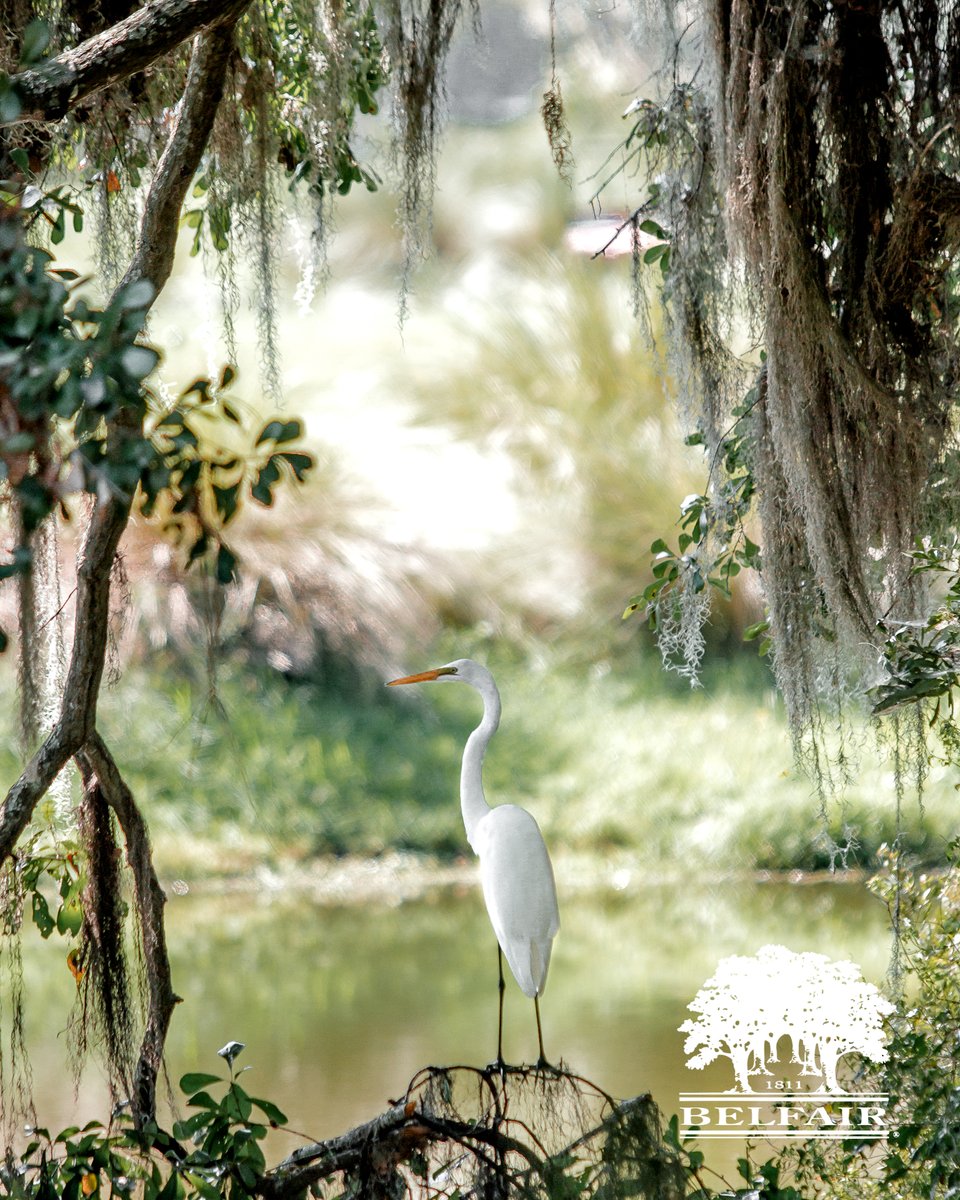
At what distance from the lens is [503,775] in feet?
15.2

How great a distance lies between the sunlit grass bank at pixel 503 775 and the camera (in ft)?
14.0

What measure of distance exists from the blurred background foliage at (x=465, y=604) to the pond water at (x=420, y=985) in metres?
0.35

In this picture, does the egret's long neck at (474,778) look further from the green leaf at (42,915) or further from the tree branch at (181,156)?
the tree branch at (181,156)

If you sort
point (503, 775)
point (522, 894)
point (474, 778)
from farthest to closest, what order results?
1. point (503, 775)
2. point (474, 778)
3. point (522, 894)

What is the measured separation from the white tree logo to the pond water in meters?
0.06

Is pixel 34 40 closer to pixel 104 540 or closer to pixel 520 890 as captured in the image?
pixel 104 540

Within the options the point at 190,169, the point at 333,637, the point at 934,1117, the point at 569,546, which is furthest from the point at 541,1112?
the point at 569,546

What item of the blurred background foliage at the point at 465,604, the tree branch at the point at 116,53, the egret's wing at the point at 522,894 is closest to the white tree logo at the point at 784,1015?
the egret's wing at the point at 522,894

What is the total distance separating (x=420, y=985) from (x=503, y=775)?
1.41 meters

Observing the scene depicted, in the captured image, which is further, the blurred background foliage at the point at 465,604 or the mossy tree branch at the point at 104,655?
the blurred background foliage at the point at 465,604

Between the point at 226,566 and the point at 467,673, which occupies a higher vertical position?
the point at 467,673

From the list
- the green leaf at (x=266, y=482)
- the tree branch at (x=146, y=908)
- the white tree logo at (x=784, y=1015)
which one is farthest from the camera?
the white tree logo at (x=784, y=1015)

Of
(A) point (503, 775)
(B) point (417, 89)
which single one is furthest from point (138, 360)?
(A) point (503, 775)

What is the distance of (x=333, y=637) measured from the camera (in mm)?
5035
